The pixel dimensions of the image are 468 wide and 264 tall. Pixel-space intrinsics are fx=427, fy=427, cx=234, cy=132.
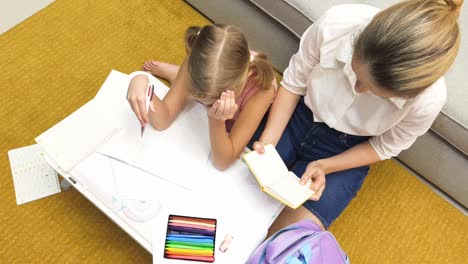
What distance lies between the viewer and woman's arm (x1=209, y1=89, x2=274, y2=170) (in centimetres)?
103

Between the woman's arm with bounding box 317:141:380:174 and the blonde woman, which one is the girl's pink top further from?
the woman's arm with bounding box 317:141:380:174

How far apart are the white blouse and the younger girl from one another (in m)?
0.11

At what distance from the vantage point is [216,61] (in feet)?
3.11

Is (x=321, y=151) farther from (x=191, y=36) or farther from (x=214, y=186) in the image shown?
(x=191, y=36)

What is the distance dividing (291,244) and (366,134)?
1.23 ft

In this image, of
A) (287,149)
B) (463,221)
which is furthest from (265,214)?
(463,221)

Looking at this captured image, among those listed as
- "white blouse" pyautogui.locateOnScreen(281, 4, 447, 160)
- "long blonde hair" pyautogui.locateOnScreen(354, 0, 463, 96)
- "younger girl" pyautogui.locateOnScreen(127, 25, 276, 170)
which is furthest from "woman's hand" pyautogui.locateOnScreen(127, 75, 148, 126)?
"long blonde hair" pyautogui.locateOnScreen(354, 0, 463, 96)

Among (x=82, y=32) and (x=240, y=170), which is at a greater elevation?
(x=240, y=170)

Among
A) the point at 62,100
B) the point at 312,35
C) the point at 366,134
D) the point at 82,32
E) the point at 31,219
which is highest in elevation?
the point at 312,35

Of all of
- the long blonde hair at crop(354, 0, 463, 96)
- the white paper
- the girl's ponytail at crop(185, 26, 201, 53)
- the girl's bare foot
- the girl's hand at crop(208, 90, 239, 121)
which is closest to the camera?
the long blonde hair at crop(354, 0, 463, 96)

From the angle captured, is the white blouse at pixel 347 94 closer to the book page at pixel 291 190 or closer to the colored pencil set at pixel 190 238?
the book page at pixel 291 190

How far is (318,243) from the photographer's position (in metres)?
0.99

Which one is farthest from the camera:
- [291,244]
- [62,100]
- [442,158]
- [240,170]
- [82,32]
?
[82,32]

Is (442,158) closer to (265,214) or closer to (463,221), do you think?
(463,221)
